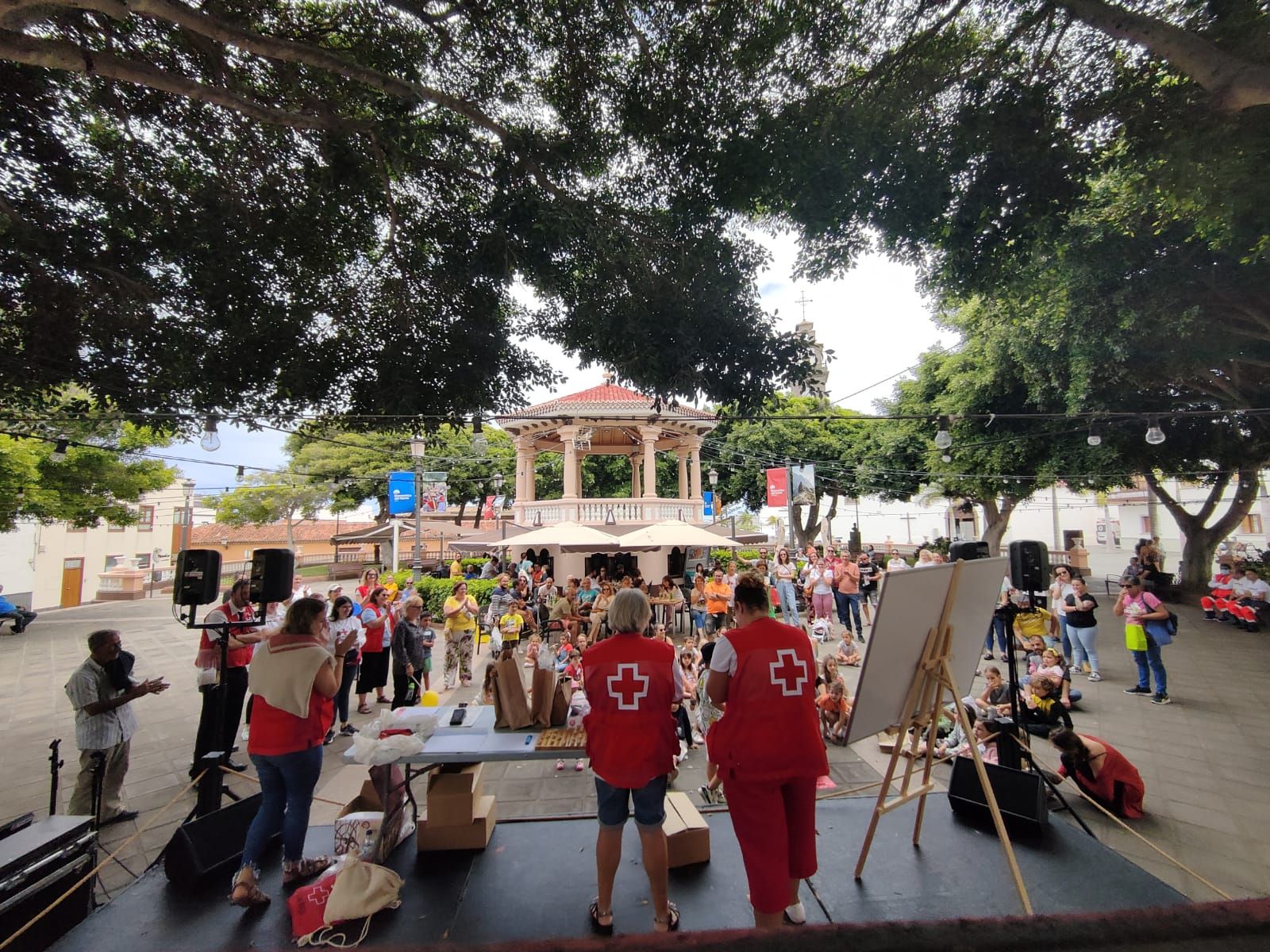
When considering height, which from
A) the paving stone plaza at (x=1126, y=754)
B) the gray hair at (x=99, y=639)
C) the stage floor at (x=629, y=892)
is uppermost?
the gray hair at (x=99, y=639)

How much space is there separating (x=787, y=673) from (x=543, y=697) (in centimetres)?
180

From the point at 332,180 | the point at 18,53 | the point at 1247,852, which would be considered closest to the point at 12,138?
the point at 18,53

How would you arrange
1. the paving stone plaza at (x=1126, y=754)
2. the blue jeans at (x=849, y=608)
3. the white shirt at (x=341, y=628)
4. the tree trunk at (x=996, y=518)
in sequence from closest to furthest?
the paving stone plaza at (x=1126, y=754), the white shirt at (x=341, y=628), the blue jeans at (x=849, y=608), the tree trunk at (x=996, y=518)

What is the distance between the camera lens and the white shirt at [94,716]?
4.43 m

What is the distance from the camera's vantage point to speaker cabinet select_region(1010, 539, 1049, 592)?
16.4 feet

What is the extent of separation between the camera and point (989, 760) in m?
5.03

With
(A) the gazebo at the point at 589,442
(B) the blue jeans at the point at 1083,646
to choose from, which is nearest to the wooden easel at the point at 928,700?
(B) the blue jeans at the point at 1083,646

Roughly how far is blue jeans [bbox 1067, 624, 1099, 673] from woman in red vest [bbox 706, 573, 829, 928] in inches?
331

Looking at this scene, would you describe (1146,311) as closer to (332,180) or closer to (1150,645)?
(1150,645)

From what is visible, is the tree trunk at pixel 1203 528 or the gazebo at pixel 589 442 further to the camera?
the gazebo at pixel 589 442

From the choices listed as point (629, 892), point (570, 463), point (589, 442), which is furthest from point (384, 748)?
point (589, 442)

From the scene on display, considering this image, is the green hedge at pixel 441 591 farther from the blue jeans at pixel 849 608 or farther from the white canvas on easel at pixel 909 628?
the white canvas on easel at pixel 909 628

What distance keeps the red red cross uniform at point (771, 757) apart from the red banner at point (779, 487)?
58.5 ft

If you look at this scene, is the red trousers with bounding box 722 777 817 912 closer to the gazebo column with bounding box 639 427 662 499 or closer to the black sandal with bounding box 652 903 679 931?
the black sandal with bounding box 652 903 679 931
